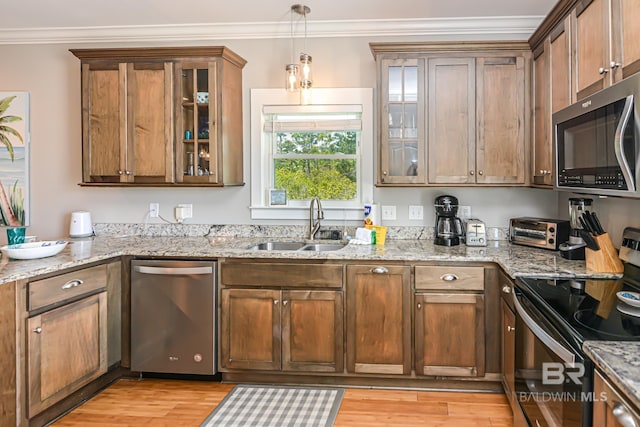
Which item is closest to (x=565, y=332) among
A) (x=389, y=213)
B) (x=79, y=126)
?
(x=389, y=213)

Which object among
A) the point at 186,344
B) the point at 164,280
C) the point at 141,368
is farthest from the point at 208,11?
the point at 141,368

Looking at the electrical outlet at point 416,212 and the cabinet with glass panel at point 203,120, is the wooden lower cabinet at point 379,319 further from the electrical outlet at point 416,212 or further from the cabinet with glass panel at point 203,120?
the cabinet with glass panel at point 203,120

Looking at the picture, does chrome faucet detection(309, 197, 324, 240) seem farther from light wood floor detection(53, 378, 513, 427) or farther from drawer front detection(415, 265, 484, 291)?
light wood floor detection(53, 378, 513, 427)

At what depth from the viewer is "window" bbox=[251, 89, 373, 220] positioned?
338 cm

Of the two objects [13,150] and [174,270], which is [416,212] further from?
[13,150]

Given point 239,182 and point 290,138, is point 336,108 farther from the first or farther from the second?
point 239,182

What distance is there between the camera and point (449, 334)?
8.84 ft

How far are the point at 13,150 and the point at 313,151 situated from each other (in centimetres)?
243

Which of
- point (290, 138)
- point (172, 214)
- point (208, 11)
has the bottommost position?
point (172, 214)

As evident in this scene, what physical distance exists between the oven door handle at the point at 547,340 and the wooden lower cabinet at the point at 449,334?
0.67m

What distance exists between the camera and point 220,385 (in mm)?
2855

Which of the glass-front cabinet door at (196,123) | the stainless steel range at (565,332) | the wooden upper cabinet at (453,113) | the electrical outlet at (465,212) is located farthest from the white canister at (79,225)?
the stainless steel range at (565,332)

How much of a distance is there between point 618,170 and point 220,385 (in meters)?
2.47

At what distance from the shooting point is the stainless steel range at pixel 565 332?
128 cm
